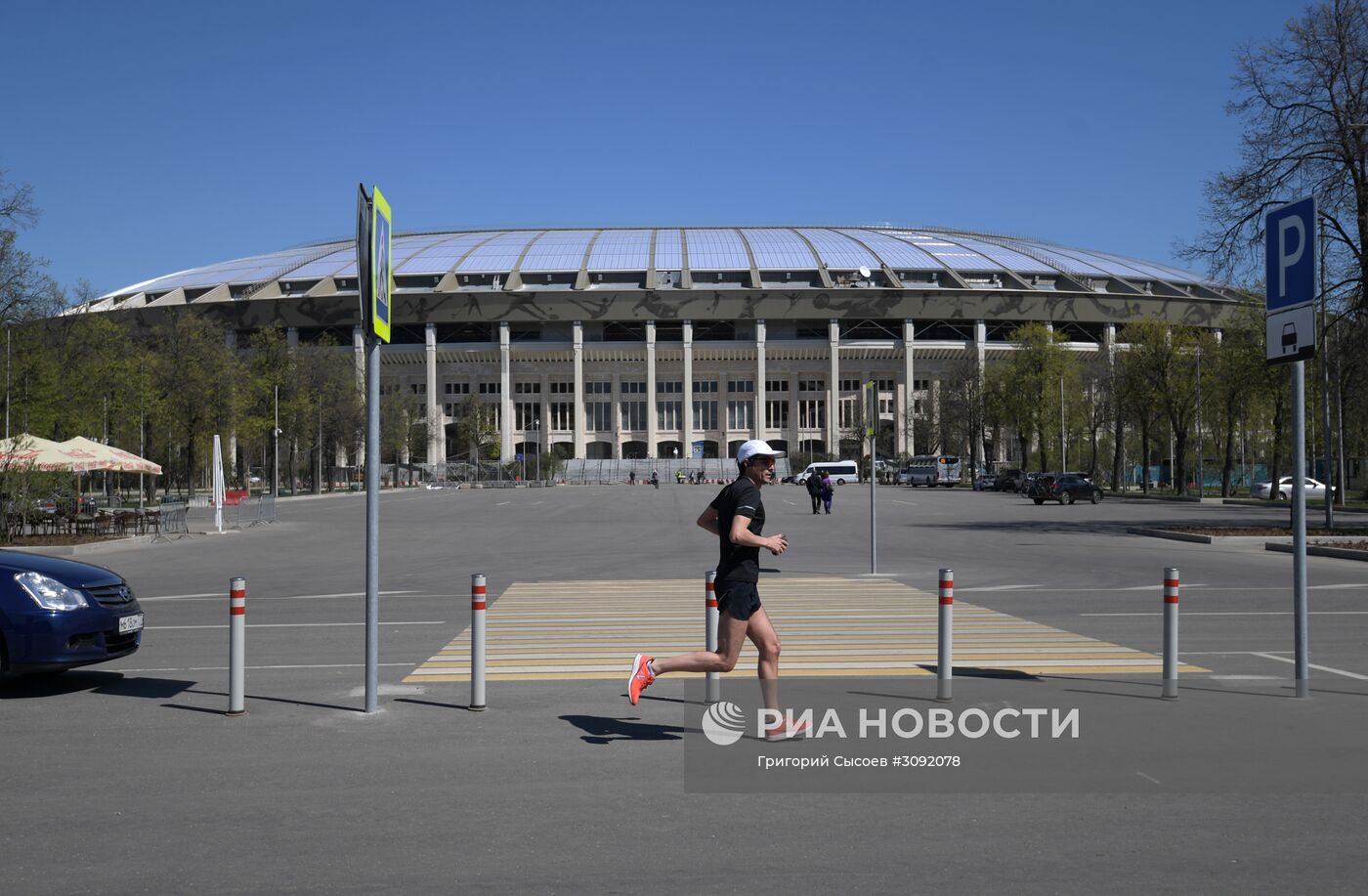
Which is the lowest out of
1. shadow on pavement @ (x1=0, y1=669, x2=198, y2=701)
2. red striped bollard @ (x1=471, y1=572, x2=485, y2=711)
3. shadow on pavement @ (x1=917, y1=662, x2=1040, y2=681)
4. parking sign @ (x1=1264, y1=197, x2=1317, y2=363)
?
shadow on pavement @ (x1=0, y1=669, x2=198, y2=701)

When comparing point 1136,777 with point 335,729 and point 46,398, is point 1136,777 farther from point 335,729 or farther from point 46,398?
point 46,398

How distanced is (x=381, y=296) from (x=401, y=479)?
9989cm

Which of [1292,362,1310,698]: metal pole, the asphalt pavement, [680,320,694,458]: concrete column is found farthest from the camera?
[680,320,694,458]: concrete column

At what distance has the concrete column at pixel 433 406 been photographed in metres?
114

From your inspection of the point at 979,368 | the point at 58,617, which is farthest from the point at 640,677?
the point at 979,368

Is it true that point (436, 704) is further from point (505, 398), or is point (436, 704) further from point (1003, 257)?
point (1003, 257)

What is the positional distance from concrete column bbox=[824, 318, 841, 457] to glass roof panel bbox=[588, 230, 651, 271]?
63.2ft

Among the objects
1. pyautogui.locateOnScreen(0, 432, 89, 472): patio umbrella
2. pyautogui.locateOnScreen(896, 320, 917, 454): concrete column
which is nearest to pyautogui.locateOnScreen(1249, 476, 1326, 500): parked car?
pyautogui.locateOnScreen(896, 320, 917, 454): concrete column

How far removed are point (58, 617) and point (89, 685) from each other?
108cm

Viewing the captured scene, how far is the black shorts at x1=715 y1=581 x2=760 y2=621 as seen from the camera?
7621 millimetres

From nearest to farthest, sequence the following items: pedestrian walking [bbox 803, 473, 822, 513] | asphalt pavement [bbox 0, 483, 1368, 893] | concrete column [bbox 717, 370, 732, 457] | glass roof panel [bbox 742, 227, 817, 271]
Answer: asphalt pavement [bbox 0, 483, 1368, 893]
pedestrian walking [bbox 803, 473, 822, 513]
glass roof panel [bbox 742, 227, 817, 271]
concrete column [bbox 717, 370, 732, 457]

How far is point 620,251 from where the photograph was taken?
119875mm

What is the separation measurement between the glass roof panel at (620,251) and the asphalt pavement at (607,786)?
103 meters

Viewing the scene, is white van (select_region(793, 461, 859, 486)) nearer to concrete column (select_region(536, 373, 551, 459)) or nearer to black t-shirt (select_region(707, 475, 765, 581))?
concrete column (select_region(536, 373, 551, 459))
